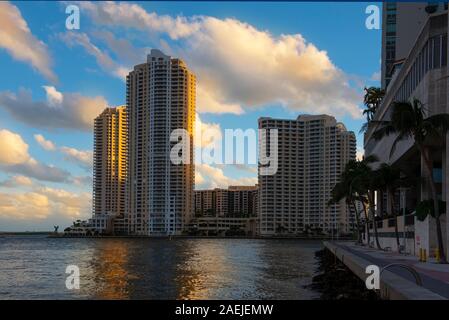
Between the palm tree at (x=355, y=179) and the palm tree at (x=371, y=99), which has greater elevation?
the palm tree at (x=371, y=99)

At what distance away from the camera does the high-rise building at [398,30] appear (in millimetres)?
105906

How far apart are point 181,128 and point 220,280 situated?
132 metres

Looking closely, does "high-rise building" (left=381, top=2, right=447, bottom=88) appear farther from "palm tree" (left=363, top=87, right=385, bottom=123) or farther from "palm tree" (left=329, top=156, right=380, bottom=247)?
"palm tree" (left=329, top=156, right=380, bottom=247)

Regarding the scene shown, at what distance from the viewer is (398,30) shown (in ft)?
361

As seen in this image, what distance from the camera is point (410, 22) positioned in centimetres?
10825

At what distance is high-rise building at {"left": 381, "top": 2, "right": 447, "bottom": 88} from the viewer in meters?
106

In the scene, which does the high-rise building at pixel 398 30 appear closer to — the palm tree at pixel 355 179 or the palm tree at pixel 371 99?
the palm tree at pixel 371 99

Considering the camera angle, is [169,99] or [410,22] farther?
[169,99]

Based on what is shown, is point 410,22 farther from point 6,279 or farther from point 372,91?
point 6,279

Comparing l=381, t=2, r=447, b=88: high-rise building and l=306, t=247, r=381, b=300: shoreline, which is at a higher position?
l=381, t=2, r=447, b=88: high-rise building

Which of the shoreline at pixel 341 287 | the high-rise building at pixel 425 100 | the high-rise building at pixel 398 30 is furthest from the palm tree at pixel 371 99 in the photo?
the shoreline at pixel 341 287

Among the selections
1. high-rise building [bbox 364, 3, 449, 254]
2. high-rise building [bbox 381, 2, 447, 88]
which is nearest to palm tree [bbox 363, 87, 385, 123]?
high-rise building [bbox 381, 2, 447, 88]
